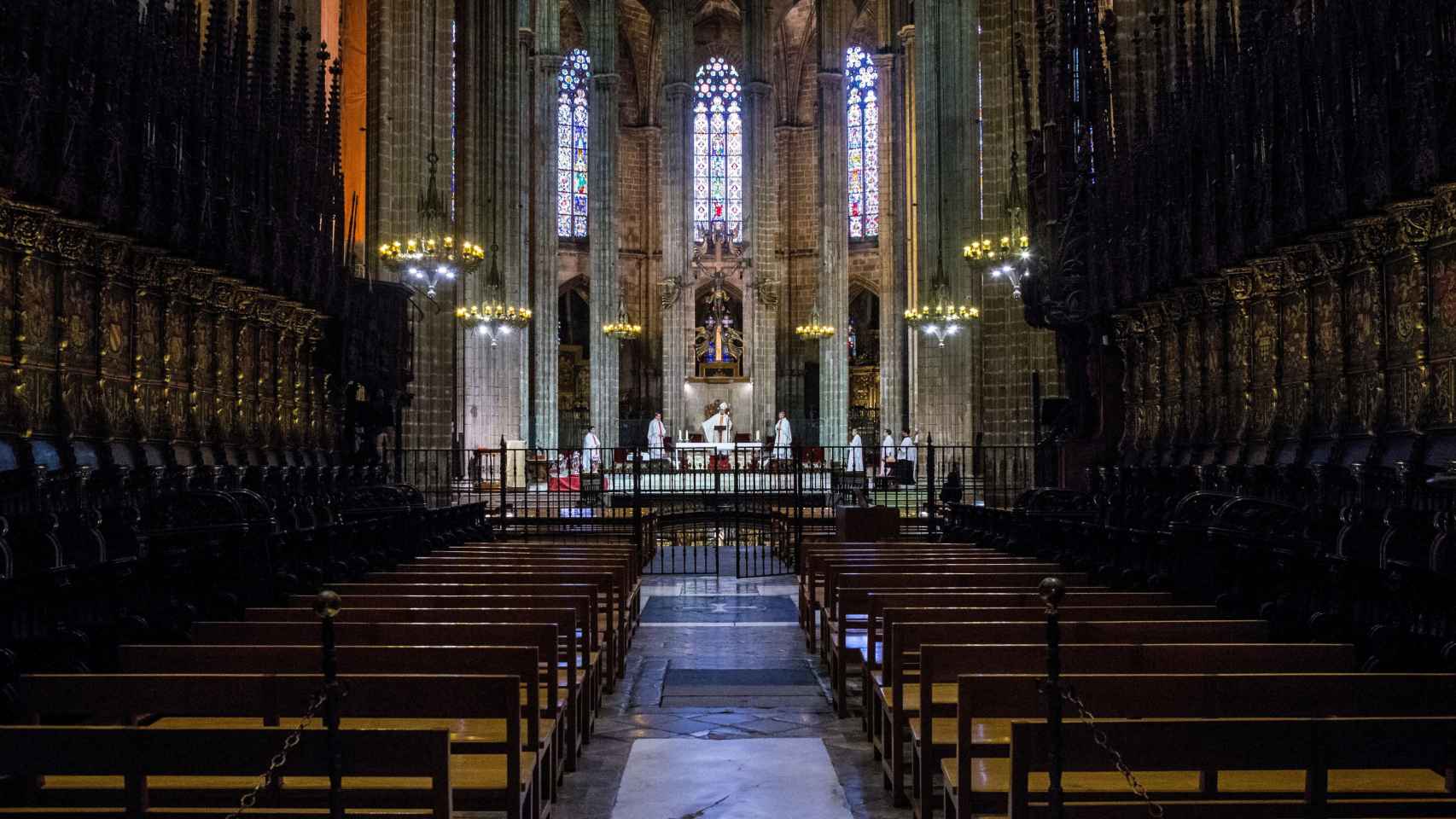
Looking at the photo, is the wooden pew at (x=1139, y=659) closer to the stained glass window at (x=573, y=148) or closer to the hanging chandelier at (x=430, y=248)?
the hanging chandelier at (x=430, y=248)

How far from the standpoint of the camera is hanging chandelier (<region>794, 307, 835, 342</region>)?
4159 cm

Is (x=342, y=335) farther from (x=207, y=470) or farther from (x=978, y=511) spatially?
(x=978, y=511)

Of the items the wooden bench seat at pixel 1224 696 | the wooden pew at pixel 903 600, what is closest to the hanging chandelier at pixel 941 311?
the wooden pew at pixel 903 600

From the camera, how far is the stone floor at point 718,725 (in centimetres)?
562

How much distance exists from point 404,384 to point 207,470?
7591 mm

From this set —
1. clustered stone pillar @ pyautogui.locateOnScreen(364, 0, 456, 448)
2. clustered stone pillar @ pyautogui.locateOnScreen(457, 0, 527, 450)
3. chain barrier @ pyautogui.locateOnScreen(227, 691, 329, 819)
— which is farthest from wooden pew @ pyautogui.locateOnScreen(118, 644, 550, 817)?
clustered stone pillar @ pyautogui.locateOnScreen(457, 0, 527, 450)

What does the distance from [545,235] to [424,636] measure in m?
34.6

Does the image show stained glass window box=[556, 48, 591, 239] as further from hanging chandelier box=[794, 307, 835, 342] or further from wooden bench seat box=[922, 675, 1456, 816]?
wooden bench seat box=[922, 675, 1456, 816]

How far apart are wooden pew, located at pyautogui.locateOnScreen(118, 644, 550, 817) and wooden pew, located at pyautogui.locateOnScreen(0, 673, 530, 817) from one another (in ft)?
0.76

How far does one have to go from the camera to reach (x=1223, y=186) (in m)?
10.7

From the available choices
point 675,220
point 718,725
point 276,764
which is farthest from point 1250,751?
point 675,220

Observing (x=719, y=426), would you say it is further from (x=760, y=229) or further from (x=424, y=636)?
(x=424, y=636)

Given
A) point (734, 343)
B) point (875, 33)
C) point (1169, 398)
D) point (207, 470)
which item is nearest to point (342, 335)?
point (207, 470)

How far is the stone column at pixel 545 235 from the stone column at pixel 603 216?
146 cm
